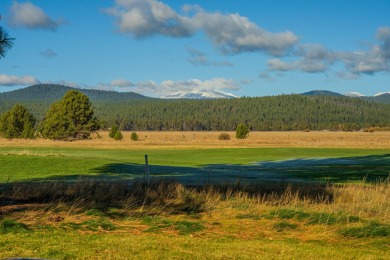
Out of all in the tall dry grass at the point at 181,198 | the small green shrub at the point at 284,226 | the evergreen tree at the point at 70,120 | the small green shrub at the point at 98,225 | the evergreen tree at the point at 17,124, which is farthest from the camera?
the evergreen tree at the point at 17,124

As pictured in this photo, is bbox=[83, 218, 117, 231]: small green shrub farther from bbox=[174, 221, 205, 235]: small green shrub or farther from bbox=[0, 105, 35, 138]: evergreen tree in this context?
bbox=[0, 105, 35, 138]: evergreen tree

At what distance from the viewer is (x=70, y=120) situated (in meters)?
85.5

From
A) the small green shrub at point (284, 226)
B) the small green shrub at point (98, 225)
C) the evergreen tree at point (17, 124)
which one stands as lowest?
the small green shrub at point (98, 225)

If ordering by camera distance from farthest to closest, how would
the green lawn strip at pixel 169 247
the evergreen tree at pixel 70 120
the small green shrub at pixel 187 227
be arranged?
the evergreen tree at pixel 70 120, the small green shrub at pixel 187 227, the green lawn strip at pixel 169 247

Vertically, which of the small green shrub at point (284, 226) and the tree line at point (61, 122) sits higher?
the tree line at point (61, 122)

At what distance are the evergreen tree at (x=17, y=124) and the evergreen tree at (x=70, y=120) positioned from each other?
238cm

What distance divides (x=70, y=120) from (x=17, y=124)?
9785 millimetres

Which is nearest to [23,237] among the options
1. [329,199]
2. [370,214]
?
[370,214]

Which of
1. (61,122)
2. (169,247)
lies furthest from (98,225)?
(61,122)

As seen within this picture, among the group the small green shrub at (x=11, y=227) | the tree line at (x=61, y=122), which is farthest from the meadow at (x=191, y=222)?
the tree line at (x=61, y=122)

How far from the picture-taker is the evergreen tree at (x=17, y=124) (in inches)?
3423

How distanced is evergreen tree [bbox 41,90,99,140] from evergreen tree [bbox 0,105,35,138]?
238 centimetres

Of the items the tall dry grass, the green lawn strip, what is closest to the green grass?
the tall dry grass

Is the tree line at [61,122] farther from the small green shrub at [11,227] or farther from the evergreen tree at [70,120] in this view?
the small green shrub at [11,227]
